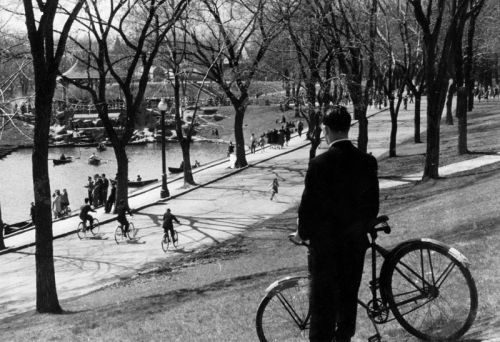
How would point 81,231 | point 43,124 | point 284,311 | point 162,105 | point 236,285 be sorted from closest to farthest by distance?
point 284,311 < point 236,285 < point 43,124 < point 81,231 < point 162,105

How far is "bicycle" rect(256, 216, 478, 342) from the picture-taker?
4.69 m

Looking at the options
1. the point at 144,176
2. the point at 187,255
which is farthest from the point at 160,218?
the point at 144,176

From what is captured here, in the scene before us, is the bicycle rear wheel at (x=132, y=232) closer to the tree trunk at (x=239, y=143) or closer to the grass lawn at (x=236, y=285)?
the grass lawn at (x=236, y=285)

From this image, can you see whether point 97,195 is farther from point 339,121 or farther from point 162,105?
point 339,121

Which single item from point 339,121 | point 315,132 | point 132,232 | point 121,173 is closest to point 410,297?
point 339,121

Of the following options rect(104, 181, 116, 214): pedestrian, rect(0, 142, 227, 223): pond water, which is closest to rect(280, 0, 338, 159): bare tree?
rect(104, 181, 116, 214): pedestrian

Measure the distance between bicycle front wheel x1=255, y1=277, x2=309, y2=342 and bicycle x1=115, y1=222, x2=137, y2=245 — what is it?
46.7ft

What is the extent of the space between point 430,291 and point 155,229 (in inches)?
637

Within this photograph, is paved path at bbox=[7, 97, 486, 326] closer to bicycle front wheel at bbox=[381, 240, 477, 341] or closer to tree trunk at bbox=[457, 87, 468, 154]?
tree trunk at bbox=[457, 87, 468, 154]

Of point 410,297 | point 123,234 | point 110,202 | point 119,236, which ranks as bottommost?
point 119,236

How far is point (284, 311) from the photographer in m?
5.04

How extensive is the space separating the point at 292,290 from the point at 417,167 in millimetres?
22756

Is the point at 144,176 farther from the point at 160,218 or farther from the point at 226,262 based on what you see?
the point at 226,262

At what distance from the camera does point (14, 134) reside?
80.3m
